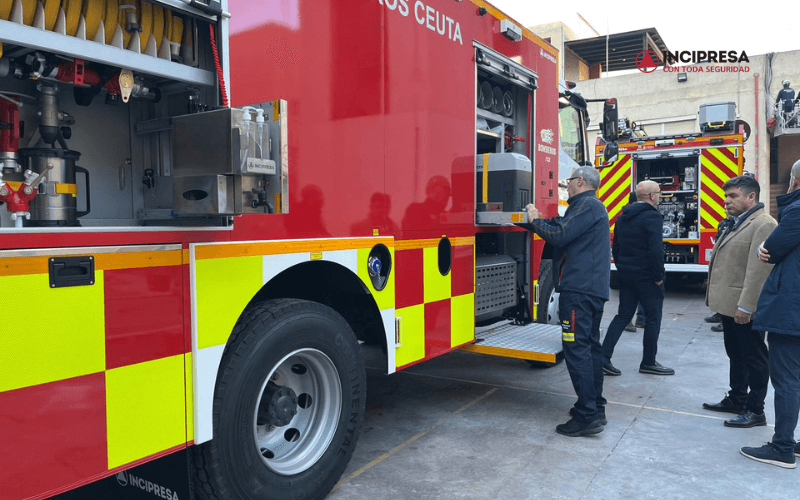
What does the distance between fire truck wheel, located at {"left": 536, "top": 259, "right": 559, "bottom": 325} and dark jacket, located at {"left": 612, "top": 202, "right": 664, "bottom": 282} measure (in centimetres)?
62

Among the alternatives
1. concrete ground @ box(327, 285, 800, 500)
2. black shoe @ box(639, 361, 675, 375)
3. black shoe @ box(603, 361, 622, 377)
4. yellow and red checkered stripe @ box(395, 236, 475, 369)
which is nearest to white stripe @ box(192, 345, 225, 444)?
concrete ground @ box(327, 285, 800, 500)

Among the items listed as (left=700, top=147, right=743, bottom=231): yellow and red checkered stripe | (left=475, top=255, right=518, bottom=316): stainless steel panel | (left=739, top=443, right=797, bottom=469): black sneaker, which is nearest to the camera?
(left=739, top=443, right=797, bottom=469): black sneaker

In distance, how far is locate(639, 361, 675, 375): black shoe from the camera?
5.62 metres

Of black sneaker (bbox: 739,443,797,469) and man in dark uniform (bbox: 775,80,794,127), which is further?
man in dark uniform (bbox: 775,80,794,127)

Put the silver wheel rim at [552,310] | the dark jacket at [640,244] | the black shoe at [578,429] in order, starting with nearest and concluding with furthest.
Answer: the black shoe at [578,429] < the dark jacket at [640,244] < the silver wheel rim at [552,310]

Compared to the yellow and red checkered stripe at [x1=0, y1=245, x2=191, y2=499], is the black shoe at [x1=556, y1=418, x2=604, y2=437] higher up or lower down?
lower down

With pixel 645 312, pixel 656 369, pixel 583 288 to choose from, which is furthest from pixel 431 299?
pixel 656 369

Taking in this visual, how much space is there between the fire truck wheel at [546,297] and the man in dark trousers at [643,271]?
52 cm

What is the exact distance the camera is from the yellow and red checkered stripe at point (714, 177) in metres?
10.6

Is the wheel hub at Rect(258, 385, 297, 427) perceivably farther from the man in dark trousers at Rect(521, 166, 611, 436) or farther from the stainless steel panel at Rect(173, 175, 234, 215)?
the man in dark trousers at Rect(521, 166, 611, 436)

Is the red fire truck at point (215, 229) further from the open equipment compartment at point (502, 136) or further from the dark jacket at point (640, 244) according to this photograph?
the dark jacket at point (640, 244)

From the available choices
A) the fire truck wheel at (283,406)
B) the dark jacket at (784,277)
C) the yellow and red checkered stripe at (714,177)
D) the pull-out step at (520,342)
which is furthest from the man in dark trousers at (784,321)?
the yellow and red checkered stripe at (714,177)

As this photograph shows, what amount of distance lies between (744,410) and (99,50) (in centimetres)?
447

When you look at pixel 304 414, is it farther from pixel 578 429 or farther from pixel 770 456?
pixel 770 456
